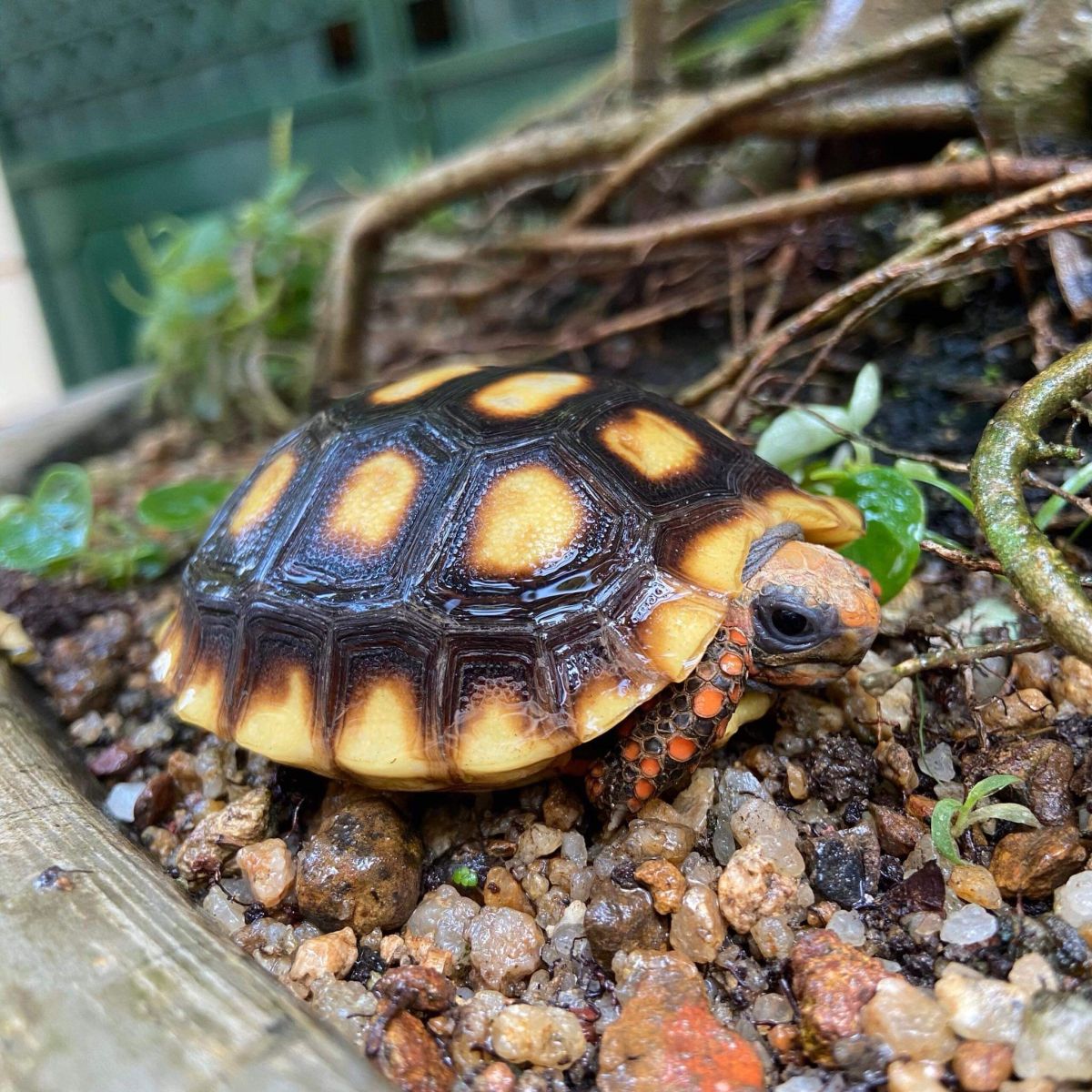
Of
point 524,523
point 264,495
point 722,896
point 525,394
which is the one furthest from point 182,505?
point 722,896

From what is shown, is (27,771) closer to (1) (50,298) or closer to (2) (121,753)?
(2) (121,753)

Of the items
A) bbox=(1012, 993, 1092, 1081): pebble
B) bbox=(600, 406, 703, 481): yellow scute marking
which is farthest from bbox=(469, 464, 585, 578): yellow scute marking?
bbox=(1012, 993, 1092, 1081): pebble

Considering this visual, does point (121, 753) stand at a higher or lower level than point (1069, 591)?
lower

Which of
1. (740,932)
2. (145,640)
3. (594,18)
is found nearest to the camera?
(740,932)

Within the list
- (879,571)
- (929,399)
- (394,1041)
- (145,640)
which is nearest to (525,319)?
(929,399)

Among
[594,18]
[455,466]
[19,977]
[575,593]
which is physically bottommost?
[19,977]

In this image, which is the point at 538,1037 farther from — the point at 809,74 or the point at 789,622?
the point at 809,74
